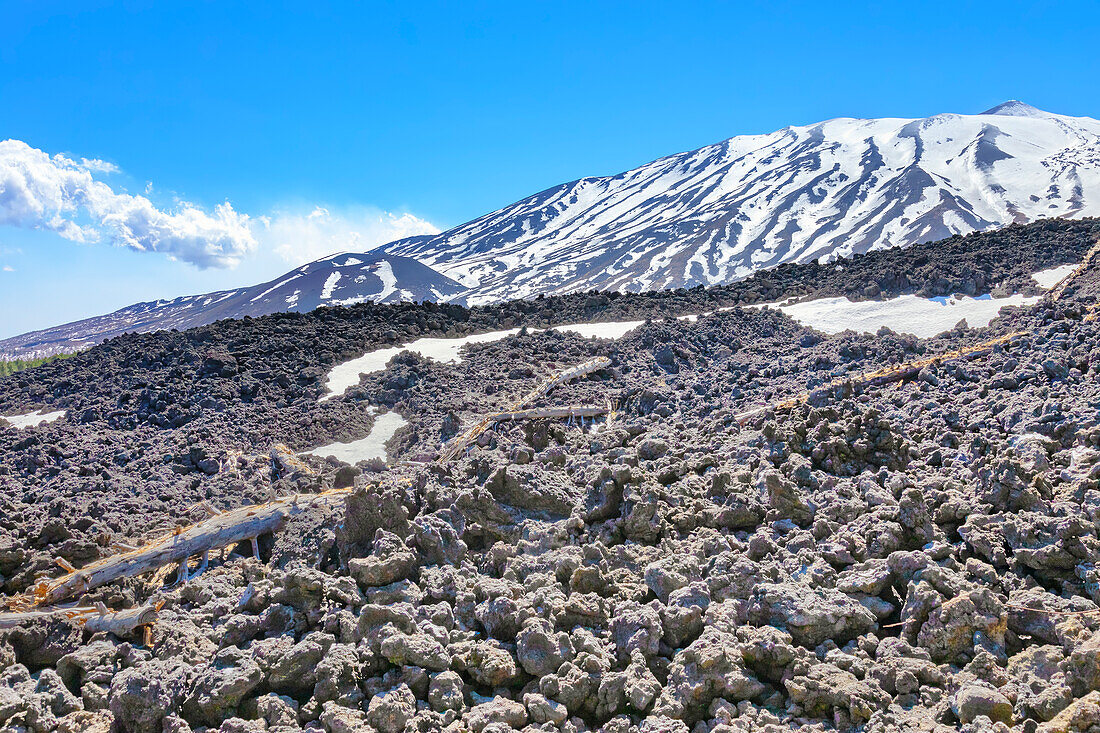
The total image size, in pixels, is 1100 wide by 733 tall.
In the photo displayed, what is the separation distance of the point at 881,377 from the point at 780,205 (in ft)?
324

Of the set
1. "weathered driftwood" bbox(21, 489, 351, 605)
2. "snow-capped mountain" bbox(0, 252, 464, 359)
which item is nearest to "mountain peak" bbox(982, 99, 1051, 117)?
"snow-capped mountain" bbox(0, 252, 464, 359)

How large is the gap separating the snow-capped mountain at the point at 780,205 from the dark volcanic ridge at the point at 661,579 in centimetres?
6571

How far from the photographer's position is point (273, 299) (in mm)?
95312

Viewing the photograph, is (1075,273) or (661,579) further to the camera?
(1075,273)

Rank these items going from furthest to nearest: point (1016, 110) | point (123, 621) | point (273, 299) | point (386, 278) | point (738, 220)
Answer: point (1016, 110) < point (386, 278) < point (738, 220) < point (273, 299) < point (123, 621)

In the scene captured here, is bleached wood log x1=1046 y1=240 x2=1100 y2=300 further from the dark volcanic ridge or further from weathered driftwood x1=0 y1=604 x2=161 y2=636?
weathered driftwood x1=0 y1=604 x2=161 y2=636

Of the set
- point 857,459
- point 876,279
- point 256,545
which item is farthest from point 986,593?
point 876,279

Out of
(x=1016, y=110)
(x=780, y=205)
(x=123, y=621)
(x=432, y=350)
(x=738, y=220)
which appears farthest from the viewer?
(x=1016, y=110)

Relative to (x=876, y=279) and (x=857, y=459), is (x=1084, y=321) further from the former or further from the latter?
(x=876, y=279)

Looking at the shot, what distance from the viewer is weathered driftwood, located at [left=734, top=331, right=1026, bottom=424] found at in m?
10.0

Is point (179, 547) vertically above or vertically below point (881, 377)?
below

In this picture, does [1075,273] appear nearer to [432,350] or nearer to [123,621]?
[432,350]

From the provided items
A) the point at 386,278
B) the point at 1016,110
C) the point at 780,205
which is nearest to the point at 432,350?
the point at 386,278

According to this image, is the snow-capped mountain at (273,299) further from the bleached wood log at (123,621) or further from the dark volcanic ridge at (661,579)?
the bleached wood log at (123,621)
